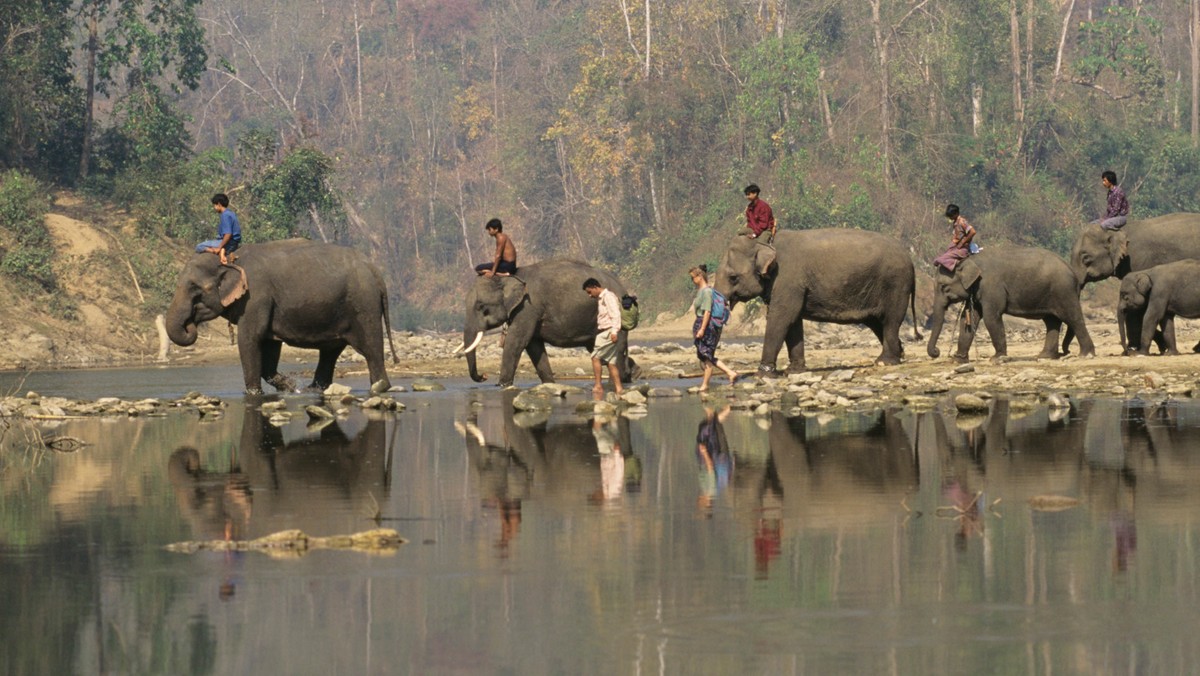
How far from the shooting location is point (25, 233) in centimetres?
4050

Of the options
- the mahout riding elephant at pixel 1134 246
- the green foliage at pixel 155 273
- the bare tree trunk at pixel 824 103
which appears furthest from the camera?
the bare tree trunk at pixel 824 103

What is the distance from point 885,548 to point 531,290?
14.0m

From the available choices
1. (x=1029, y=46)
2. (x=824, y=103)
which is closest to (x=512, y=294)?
(x=824, y=103)

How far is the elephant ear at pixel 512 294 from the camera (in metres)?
24.3

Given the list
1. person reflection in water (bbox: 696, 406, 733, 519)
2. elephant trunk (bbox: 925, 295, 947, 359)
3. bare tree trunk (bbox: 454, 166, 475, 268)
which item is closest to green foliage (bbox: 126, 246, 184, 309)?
elephant trunk (bbox: 925, 295, 947, 359)

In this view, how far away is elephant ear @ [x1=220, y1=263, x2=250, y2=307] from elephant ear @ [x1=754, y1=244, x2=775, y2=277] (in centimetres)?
659

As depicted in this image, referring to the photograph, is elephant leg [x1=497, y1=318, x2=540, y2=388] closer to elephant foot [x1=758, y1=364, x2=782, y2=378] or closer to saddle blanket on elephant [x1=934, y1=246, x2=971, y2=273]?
elephant foot [x1=758, y1=364, x2=782, y2=378]

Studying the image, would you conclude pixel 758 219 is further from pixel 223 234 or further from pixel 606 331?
pixel 223 234

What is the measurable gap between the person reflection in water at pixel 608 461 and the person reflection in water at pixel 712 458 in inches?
24.1

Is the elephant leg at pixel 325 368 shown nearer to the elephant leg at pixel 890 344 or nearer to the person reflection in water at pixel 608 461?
the person reflection in water at pixel 608 461

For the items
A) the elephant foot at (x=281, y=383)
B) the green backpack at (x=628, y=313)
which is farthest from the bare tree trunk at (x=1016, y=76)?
the elephant foot at (x=281, y=383)

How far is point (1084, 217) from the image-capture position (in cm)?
5875

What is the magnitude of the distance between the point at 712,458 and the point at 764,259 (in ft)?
32.0

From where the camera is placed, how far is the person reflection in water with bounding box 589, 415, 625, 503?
44.3 feet
